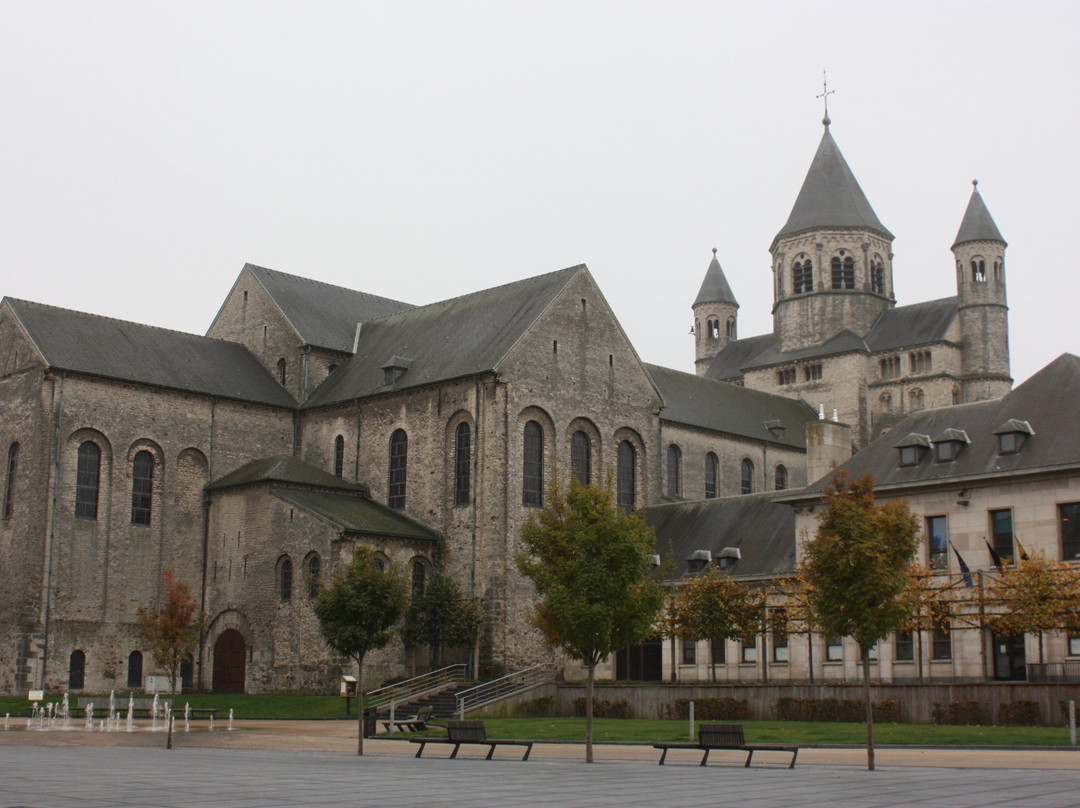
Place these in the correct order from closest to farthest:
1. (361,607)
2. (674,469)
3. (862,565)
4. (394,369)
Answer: (862,565) → (361,607) → (394,369) → (674,469)

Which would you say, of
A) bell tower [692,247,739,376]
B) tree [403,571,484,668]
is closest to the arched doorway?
tree [403,571,484,668]

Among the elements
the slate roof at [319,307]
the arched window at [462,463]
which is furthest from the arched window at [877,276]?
the arched window at [462,463]

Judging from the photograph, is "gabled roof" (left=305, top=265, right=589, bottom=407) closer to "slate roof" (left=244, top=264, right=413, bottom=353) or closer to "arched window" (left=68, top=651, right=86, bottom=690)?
"slate roof" (left=244, top=264, right=413, bottom=353)

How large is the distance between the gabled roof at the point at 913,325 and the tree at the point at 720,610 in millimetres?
48236

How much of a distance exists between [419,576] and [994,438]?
73.5 ft

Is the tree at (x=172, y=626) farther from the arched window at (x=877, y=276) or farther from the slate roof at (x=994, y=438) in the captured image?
the arched window at (x=877, y=276)

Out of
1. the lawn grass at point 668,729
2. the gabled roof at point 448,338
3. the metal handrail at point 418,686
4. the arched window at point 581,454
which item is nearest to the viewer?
the lawn grass at point 668,729

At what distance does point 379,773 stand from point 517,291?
38347mm

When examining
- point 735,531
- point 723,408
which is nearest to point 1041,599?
point 735,531

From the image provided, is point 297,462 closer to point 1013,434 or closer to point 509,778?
point 1013,434

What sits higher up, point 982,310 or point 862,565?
point 982,310

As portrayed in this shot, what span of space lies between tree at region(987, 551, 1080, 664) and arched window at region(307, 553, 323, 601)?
79.4 feet

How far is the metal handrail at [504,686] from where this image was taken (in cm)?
4506

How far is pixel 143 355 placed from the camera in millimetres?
56844
